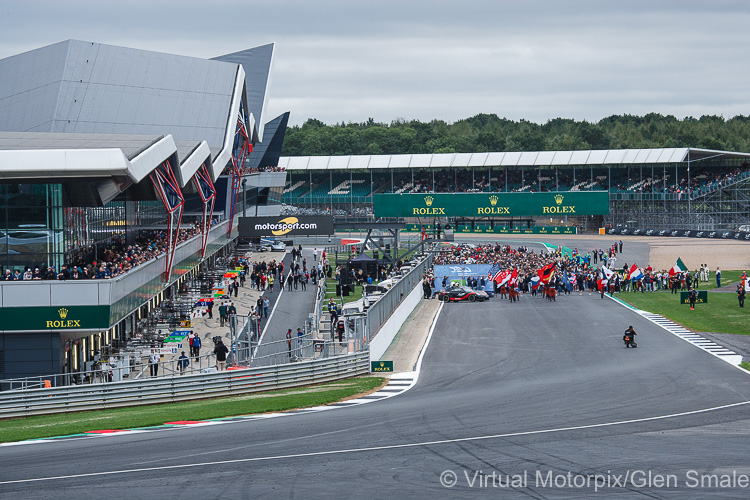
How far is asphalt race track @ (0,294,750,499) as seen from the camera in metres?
13.0

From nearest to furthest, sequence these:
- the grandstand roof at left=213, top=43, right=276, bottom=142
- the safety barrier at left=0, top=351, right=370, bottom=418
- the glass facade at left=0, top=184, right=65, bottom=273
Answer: the safety barrier at left=0, top=351, right=370, bottom=418
the glass facade at left=0, top=184, right=65, bottom=273
the grandstand roof at left=213, top=43, right=276, bottom=142

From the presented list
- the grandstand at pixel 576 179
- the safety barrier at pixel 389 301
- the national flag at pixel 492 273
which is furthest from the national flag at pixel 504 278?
the grandstand at pixel 576 179

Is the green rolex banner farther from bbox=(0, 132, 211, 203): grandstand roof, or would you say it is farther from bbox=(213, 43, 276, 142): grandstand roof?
bbox=(0, 132, 211, 203): grandstand roof

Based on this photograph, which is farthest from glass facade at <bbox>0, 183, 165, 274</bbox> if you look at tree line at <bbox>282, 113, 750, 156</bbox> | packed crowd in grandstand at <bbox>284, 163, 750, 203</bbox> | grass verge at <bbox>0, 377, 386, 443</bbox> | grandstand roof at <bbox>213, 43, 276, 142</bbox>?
tree line at <bbox>282, 113, 750, 156</bbox>

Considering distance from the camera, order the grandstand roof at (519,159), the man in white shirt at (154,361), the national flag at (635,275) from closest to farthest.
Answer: the man in white shirt at (154,361) → the national flag at (635,275) → the grandstand roof at (519,159)

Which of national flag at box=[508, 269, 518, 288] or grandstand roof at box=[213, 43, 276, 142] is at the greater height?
grandstand roof at box=[213, 43, 276, 142]

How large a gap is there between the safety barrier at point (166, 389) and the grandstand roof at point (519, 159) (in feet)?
265

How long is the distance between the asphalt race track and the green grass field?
1069 centimetres

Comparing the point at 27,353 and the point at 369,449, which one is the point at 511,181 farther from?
the point at 369,449

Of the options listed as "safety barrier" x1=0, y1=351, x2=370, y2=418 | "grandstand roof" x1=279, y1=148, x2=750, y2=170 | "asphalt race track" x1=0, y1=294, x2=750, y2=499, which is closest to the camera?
"asphalt race track" x1=0, y1=294, x2=750, y2=499

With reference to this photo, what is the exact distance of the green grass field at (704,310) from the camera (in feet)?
118

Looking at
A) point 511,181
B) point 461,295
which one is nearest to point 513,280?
point 461,295

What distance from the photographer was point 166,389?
918 inches

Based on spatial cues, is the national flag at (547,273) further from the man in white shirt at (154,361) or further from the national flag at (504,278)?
the man in white shirt at (154,361)
